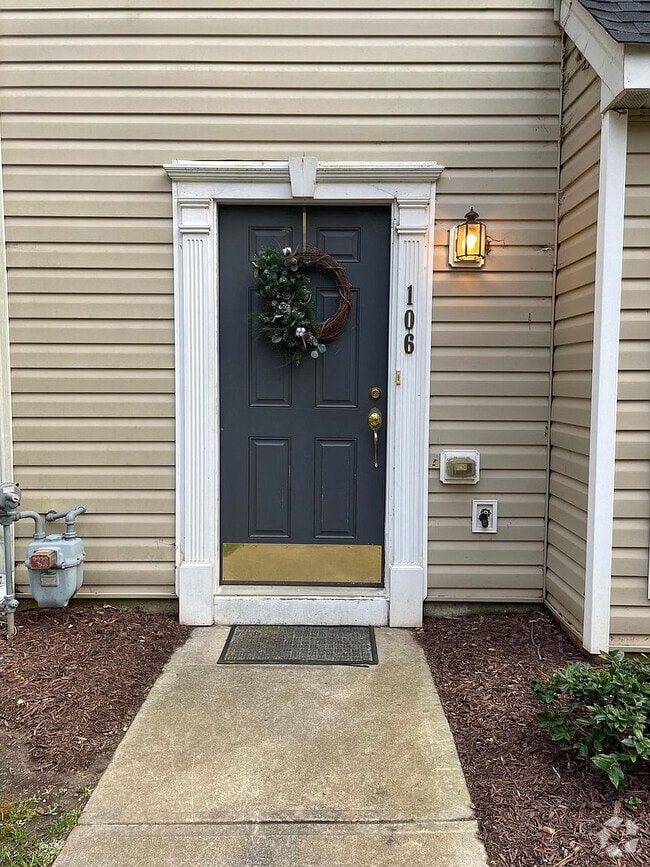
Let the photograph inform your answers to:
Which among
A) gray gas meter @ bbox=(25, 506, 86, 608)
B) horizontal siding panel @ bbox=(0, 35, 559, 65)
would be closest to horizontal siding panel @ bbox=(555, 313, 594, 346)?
horizontal siding panel @ bbox=(0, 35, 559, 65)

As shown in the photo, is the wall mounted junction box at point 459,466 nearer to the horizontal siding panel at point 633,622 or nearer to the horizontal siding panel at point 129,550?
the horizontal siding panel at point 633,622

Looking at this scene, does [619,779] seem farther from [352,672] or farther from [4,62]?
[4,62]

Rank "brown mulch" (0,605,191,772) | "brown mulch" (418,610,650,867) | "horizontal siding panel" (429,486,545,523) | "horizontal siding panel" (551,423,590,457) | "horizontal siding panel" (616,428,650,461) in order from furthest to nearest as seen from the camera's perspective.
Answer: "horizontal siding panel" (429,486,545,523)
"horizontal siding panel" (551,423,590,457)
"horizontal siding panel" (616,428,650,461)
"brown mulch" (0,605,191,772)
"brown mulch" (418,610,650,867)

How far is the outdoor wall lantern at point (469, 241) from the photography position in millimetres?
3160

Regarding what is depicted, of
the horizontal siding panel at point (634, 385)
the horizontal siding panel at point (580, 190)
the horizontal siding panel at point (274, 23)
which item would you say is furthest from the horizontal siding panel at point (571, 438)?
the horizontal siding panel at point (274, 23)

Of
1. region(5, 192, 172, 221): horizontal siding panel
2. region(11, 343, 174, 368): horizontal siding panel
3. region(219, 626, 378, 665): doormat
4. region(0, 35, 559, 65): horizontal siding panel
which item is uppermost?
region(0, 35, 559, 65): horizontal siding panel

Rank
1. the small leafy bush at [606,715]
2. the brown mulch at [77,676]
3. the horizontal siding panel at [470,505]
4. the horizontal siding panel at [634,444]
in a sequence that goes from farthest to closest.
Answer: the horizontal siding panel at [470,505] < the horizontal siding panel at [634,444] < the brown mulch at [77,676] < the small leafy bush at [606,715]

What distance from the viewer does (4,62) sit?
323 cm

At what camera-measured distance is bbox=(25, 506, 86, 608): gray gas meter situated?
319cm

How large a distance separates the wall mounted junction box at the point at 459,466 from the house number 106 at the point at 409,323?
2.02ft

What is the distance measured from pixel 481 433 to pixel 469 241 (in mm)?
1039

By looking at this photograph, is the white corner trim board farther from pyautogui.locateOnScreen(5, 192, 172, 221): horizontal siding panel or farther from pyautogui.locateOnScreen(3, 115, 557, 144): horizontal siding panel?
pyautogui.locateOnScreen(5, 192, 172, 221): horizontal siding panel

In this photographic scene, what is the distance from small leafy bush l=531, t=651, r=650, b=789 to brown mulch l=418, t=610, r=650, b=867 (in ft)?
0.29

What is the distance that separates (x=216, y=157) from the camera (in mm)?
3240
